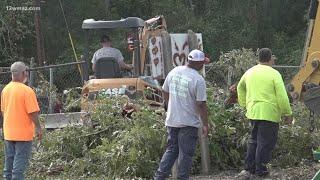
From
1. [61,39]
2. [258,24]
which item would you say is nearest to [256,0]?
[258,24]

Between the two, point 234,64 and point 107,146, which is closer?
point 107,146

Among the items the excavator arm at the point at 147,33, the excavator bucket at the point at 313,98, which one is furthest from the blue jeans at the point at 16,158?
the excavator arm at the point at 147,33

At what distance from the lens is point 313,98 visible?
8609mm

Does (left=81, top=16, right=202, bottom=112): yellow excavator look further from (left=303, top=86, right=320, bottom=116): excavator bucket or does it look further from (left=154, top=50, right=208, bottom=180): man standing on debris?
(left=303, top=86, right=320, bottom=116): excavator bucket

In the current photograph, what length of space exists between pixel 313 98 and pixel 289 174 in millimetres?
1244

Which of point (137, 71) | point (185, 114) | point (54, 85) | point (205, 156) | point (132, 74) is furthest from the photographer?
point (54, 85)

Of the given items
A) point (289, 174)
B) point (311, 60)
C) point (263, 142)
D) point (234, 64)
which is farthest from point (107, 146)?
point (234, 64)

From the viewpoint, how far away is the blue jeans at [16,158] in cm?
870

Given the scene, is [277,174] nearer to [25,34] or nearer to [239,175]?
[239,175]

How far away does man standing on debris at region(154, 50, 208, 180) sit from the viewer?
827 centimetres

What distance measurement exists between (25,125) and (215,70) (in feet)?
17.6

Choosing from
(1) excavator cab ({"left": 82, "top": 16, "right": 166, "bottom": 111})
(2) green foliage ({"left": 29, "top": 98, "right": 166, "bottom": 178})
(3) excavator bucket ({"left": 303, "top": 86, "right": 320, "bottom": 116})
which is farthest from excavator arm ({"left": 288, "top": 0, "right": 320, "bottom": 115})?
(1) excavator cab ({"left": 82, "top": 16, "right": 166, "bottom": 111})

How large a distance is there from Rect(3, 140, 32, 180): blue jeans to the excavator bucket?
368 centimetres

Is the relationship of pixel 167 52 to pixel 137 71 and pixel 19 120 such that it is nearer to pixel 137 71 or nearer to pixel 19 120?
pixel 137 71
